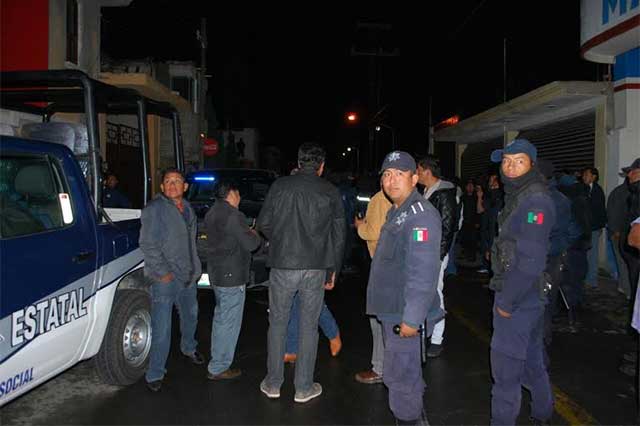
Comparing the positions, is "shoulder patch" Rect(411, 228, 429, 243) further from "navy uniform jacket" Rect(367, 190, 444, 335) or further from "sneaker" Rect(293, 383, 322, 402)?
"sneaker" Rect(293, 383, 322, 402)

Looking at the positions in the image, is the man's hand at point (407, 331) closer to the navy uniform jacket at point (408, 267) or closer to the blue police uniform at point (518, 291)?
the navy uniform jacket at point (408, 267)

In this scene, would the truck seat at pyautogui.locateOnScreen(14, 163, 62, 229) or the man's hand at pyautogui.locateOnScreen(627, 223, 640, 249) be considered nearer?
the man's hand at pyautogui.locateOnScreen(627, 223, 640, 249)

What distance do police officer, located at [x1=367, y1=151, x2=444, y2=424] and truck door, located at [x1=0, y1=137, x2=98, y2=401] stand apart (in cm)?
209

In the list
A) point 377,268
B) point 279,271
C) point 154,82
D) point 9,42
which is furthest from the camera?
point 154,82

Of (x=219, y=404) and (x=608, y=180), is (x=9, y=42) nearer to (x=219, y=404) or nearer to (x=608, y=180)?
(x=219, y=404)

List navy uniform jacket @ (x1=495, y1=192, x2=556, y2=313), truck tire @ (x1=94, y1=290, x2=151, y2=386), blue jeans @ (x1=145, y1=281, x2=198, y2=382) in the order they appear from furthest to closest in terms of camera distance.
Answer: blue jeans @ (x1=145, y1=281, x2=198, y2=382) → truck tire @ (x1=94, y1=290, x2=151, y2=386) → navy uniform jacket @ (x1=495, y1=192, x2=556, y2=313)

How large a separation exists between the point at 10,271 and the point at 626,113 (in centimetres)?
1054

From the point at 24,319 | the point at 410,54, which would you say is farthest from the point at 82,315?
the point at 410,54

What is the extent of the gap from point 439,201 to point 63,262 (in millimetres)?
3434

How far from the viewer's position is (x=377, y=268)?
148 inches

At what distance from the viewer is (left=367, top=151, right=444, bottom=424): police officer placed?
3488 millimetres

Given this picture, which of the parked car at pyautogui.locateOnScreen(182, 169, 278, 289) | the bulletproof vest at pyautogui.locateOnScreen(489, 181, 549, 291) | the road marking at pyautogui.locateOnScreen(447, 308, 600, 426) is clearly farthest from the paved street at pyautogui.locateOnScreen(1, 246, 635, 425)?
the parked car at pyautogui.locateOnScreen(182, 169, 278, 289)

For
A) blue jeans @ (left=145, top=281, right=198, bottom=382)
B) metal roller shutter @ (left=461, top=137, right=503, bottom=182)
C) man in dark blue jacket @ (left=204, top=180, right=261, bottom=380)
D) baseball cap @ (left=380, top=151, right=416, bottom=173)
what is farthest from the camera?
metal roller shutter @ (left=461, top=137, right=503, bottom=182)

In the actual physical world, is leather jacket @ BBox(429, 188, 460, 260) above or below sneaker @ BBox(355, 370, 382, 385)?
above
